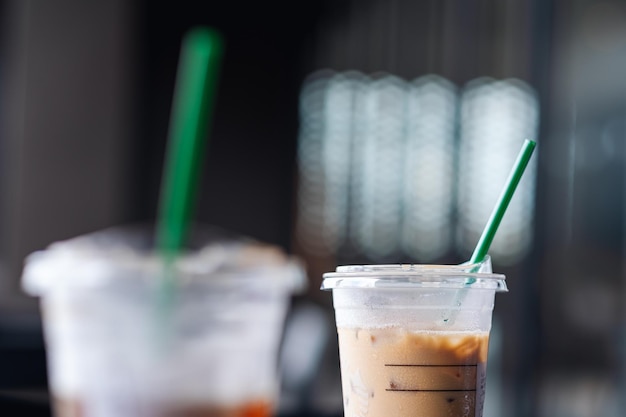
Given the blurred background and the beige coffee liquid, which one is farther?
the blurred background

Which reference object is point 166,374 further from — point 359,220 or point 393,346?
point 359,220

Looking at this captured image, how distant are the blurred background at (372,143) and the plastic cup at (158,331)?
7.73 feet

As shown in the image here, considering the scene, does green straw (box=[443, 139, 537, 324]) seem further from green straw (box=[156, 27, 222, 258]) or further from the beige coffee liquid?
green straw (box=[156, 27, 222, 258])

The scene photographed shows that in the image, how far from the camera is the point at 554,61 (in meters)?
3.35

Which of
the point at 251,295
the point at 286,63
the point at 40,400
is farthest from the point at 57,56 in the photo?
the point at 251,295

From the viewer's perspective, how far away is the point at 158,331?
30.2 inches

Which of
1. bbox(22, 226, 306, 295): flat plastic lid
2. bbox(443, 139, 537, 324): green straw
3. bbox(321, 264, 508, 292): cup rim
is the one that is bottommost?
bbox(22, 226, 306, 295): flat plastic lid

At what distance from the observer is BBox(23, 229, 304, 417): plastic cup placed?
761 mm

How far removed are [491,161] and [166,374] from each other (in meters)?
3.68

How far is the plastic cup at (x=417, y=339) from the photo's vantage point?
57 centimetres

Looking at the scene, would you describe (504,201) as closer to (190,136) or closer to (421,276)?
(421,276)

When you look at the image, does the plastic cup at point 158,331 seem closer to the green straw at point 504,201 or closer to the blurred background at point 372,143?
the green straw at point 504,201

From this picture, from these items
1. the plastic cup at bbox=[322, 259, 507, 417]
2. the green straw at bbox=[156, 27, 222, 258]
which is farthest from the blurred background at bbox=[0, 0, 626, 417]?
the plastic cup at bbox=[322, 259, 507, 417]

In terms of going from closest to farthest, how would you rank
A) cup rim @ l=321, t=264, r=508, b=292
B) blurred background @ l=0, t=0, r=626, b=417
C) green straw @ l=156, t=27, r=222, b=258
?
cup rim @ l=321, t=264, r=508, b=292
green straw @ l=156, t=27, r=222, b=258
blurred background @ l=0, t=0, r=626, b=417
